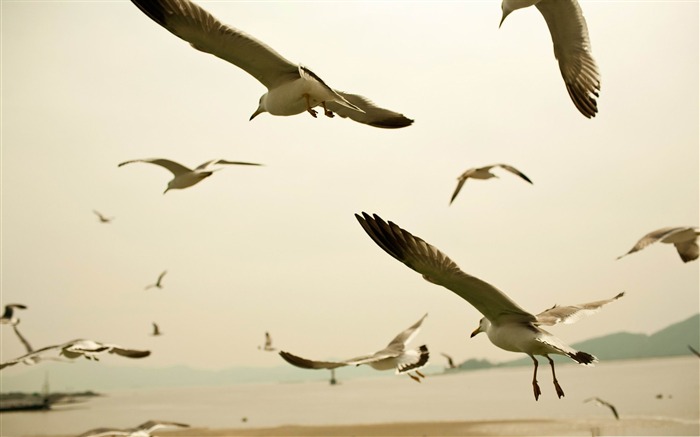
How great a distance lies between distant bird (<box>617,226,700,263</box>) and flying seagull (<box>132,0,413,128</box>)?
2919 mm

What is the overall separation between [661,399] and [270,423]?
6541 millimetres

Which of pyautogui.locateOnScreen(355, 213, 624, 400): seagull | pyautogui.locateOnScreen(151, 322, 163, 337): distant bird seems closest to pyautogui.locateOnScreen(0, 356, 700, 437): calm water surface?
pyautogui.locateOnScreen(151, 322, 163, 337): distant bird

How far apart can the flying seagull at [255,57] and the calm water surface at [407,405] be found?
8254mm

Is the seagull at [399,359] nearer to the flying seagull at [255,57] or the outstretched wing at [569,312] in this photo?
the outstretched wing at [569,312]

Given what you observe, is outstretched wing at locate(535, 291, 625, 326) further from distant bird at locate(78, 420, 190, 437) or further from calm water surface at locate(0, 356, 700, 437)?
calm water surface at locate(0, 356, 700, 437)

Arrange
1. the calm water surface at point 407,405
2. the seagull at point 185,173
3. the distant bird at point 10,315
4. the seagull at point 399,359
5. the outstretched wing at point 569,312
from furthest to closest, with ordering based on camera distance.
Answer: the calm water surface at point 407,405 → the distant bird at point 10,315 → the seagull at point 185,173 → the seagull at point 399,359 → the outstretched wing at point 569,312

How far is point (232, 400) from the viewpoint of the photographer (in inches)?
694

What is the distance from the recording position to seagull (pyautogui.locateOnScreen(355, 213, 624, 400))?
3.76 metres

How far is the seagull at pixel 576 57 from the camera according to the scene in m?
5.92

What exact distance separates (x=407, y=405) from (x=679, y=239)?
8.74 m

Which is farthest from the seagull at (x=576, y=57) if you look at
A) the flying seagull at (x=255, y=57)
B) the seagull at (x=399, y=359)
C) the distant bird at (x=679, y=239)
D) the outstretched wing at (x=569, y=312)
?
the seagull at (x=399, y=359)

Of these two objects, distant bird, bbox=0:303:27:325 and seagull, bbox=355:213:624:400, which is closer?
seagull, bbox=355:213:624:400

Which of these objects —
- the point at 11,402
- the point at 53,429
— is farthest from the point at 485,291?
the point at 11,402

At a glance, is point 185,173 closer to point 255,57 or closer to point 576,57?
point 255,57
